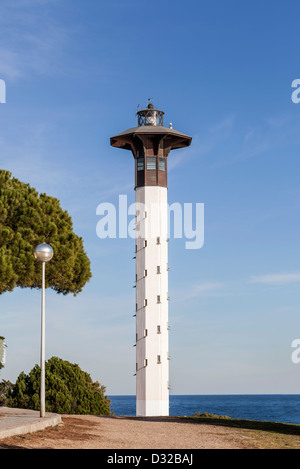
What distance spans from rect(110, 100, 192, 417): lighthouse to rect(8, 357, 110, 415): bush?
3.76 meters

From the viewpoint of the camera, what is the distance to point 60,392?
35375 mm

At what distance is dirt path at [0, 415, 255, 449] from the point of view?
16.5 meters

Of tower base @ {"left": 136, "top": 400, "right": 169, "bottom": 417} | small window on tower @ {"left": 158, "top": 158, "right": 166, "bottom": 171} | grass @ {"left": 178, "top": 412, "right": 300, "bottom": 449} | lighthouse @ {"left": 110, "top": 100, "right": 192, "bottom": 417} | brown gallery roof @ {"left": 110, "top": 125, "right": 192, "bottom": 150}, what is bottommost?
tower base @ {"left": 136, "top": 400, "right": 169, "bottom": 417}

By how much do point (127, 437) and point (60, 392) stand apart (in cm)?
1730

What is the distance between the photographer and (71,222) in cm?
3400

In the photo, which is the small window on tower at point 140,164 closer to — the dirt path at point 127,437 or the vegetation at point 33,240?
the vegetation at point 33,240

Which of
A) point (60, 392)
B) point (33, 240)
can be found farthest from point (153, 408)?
point (33, 240)

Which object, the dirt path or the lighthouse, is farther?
the lighthouse

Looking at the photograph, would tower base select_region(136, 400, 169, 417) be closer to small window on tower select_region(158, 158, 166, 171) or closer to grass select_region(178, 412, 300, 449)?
grass select_region(178, 412, 300, 449)

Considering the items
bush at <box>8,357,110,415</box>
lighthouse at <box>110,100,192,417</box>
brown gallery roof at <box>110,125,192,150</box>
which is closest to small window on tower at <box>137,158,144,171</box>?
lighthouse at <box>110,100,192,417</box>

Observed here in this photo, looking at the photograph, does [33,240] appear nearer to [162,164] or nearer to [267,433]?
[162,164]

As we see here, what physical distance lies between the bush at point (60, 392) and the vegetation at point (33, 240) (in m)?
6.07
